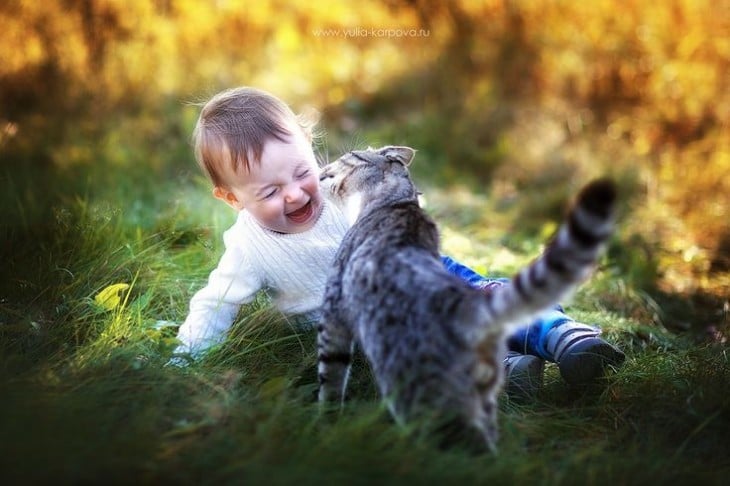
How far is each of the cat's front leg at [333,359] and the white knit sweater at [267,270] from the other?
604 millimetres

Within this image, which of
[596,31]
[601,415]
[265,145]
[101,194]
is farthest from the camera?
[596,31]

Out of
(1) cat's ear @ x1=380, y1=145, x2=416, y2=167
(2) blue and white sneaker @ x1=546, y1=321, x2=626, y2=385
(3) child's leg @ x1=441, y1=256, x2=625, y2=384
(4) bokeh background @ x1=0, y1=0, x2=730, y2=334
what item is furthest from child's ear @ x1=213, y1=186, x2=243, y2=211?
(2) blue and white sneaker @ x1=546, y1=321, x2=626, y2=385

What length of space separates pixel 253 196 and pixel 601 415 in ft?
5.46

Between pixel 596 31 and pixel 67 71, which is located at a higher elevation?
pixel 596 31

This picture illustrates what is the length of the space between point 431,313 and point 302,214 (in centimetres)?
A: 126

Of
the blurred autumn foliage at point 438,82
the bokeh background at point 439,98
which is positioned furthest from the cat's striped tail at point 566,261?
the blurred autumn foliage at point 438,82

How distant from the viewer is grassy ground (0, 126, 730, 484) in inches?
69.9

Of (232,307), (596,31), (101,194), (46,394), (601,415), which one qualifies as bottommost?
(601,415)

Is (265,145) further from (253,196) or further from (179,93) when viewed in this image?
(179,93)

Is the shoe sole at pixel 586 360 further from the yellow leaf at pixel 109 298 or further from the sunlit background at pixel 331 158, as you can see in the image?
the yellow leaf at pixel 109 298

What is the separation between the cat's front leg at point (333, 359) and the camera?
233 centimetres

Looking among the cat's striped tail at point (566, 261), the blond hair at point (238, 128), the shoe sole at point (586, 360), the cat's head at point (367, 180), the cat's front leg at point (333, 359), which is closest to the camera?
the cat's striped tail at point (566, 261)

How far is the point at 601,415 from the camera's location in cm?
255

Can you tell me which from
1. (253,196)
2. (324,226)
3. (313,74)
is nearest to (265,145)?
(253,196)
